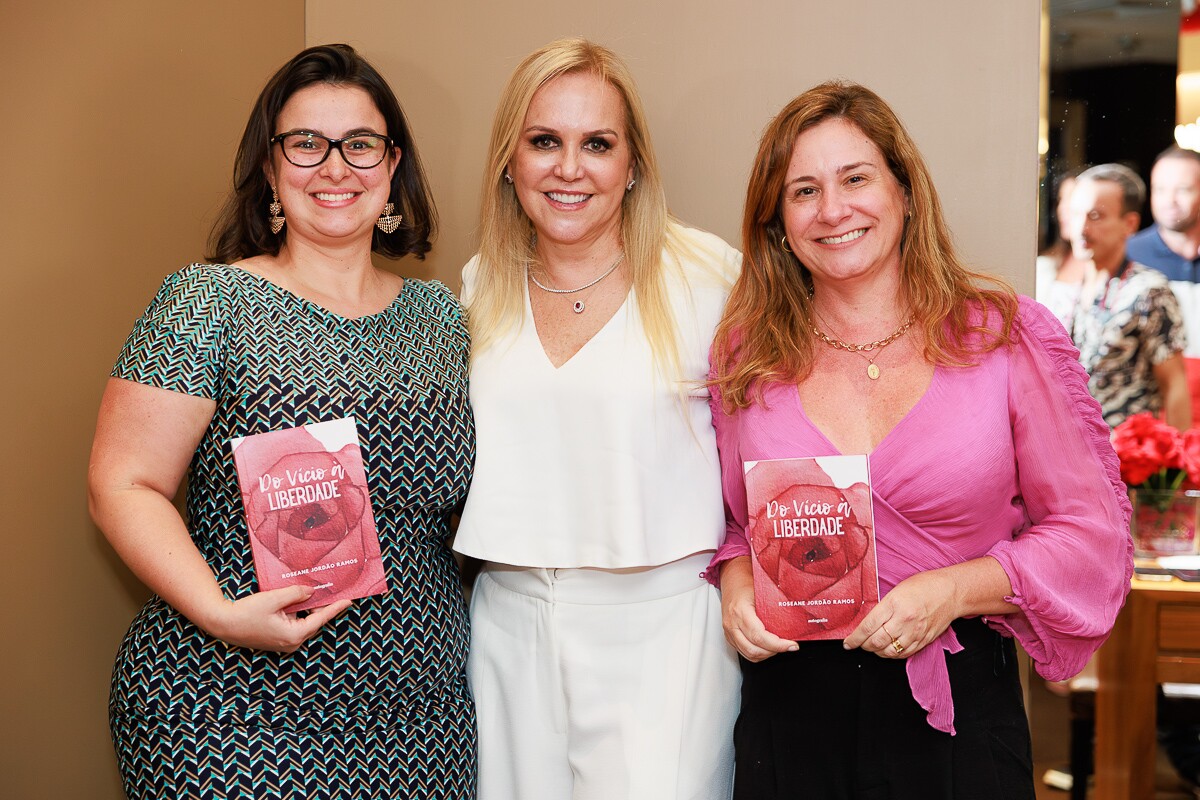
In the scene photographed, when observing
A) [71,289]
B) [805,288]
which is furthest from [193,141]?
[805,288]

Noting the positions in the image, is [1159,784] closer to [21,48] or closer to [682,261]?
[682,261]

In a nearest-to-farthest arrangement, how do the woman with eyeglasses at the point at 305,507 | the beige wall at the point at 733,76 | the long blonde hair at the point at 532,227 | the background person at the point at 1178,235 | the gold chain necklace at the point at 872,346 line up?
the woman with eyeglasses at the point at 305,507 < the gold chain necklace at the point at 872,346 < the long blonde hair at the point at 532,227 < the beige wall at the point at 733,76 < the background person at the point at 1178,235

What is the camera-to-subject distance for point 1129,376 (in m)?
2.64

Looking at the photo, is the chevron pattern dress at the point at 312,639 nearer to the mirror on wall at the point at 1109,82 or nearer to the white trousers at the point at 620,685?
the white trousers at the point at 620,685

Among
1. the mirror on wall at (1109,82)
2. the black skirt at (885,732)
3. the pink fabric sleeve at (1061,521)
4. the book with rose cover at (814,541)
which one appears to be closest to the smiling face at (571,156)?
the book with rose cover at (814,541)

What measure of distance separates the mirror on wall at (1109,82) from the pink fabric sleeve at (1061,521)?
2.92 ft

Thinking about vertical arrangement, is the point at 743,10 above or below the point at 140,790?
above

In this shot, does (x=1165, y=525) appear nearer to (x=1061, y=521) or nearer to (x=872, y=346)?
(x=1061, y=521)

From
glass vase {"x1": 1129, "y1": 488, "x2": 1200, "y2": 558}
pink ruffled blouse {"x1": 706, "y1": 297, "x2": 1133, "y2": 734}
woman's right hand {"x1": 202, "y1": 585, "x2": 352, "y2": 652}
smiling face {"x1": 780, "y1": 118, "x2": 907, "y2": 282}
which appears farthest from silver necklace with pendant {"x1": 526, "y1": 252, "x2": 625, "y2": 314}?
glass vase {"x1": 1129, "y1": 488, "x2": 1200, "y2": 558}

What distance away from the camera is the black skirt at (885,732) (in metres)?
1.77

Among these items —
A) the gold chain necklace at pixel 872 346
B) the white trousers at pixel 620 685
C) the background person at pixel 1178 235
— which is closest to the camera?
the gold chain necklace at pixel 872 346

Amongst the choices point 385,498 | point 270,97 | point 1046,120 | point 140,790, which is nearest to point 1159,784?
point 1046,120

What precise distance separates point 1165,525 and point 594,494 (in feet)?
5.51

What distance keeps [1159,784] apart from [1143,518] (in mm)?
671
